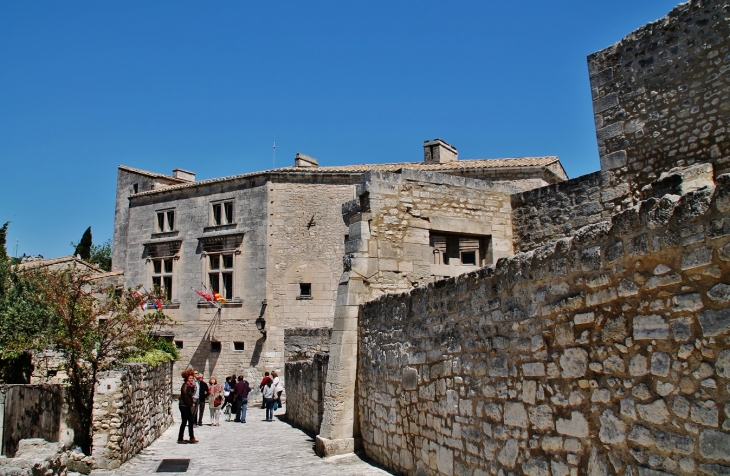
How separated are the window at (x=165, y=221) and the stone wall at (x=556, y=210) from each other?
784 inches

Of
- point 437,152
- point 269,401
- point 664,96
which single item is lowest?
point 269,401

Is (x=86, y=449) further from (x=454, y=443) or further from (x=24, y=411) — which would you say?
(x=454, y=443)

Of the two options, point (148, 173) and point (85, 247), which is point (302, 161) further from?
point (85, 247)

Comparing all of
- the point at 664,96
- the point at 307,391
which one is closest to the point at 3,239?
the point at 307,391

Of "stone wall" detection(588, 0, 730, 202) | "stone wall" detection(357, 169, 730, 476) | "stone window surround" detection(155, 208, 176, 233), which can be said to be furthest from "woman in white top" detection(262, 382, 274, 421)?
"stone window surround" detection(155, 208, 176, 233)

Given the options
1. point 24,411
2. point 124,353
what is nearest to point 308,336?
point 124,353

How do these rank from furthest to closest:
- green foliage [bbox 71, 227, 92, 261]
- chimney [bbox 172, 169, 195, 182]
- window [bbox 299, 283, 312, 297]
Answer: green foliage [bbox 71, 227, 92, 261]
chimney [bbox 172, 169, 195, 182]
window [bbox 299, 283, 312, 297]

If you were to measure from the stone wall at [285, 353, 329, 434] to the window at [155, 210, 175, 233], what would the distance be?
14.0m

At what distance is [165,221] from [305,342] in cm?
1318

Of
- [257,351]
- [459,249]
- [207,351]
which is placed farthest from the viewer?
[207,351]

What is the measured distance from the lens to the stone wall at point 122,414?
27.5 feet

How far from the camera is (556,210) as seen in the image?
30.7ft

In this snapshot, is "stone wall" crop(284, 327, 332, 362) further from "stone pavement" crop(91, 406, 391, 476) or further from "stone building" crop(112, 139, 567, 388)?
"stone building" crop(112, 139, 567, 388)

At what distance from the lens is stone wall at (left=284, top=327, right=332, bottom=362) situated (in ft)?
52.2
